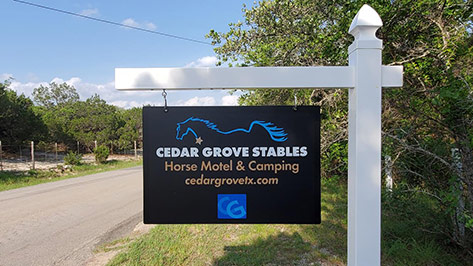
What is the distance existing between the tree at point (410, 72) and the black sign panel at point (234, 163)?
142 cm

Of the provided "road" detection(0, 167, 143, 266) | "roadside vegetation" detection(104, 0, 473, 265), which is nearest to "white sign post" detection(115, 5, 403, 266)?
"roadside vegetation" detection(104, 0, 473, 265)

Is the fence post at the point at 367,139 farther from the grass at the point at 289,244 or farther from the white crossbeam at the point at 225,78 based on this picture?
the grass at the point at 289,244

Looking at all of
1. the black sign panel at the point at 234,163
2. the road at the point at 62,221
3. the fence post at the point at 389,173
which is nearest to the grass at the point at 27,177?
the road at the point at 62,221

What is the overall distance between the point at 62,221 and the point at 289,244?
4.68m

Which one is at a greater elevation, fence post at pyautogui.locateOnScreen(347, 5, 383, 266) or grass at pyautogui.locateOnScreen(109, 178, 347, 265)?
fence post at pyautogui.locateOnScreen(347, 5, 383, 266)

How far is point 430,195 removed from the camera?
2965mm

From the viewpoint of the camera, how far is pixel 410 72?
3619 millimetres

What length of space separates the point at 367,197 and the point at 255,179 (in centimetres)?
78

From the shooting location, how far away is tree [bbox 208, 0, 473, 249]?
8.53ft

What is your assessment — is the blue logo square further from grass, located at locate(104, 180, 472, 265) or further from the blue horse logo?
grass, located at locate(104, 180, 472, 265)

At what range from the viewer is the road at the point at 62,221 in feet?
12.8

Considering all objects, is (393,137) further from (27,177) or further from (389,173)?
(27,177)

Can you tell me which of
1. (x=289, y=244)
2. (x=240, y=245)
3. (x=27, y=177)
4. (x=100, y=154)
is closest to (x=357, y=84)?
(x=289, y=244)

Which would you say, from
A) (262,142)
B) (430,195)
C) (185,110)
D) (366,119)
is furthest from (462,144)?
(185,110)
